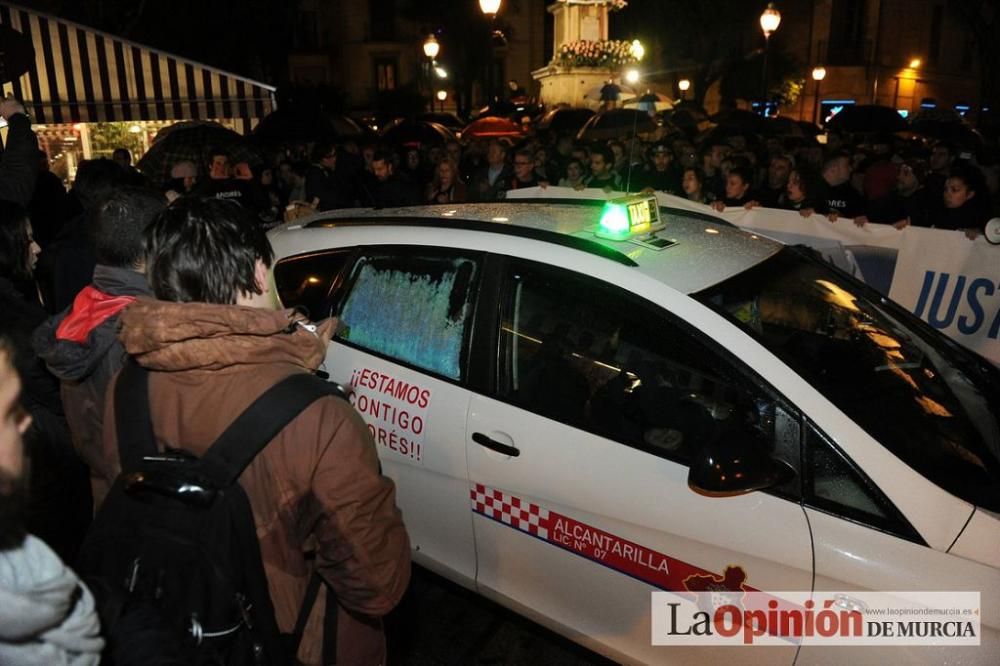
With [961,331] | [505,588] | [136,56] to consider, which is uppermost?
[136,56]

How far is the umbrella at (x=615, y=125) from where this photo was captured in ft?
47.9

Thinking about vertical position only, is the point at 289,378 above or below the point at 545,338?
above

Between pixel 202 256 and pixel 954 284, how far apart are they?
4.62m

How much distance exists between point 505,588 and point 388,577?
111cm

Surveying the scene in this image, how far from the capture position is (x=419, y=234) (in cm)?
300

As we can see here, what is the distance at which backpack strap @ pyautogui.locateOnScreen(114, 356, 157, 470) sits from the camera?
1602 mm

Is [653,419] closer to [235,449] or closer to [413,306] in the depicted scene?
[413,306]

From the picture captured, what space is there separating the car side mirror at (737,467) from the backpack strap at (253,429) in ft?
3.55

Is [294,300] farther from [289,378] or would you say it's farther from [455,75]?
[455,75]

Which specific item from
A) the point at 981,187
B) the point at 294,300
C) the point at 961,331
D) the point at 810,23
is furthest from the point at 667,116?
the point at 810,23

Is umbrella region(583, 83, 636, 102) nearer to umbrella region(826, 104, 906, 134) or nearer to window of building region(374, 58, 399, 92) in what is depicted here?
umbrella region(826, 104, 906, 134)

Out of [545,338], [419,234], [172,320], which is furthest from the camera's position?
[419,234]

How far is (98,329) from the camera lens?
2256mm

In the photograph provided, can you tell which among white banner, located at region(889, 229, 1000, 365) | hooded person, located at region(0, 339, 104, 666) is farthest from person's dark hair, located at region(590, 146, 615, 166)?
hooded person, located at region(0, 339, 104, 666)
